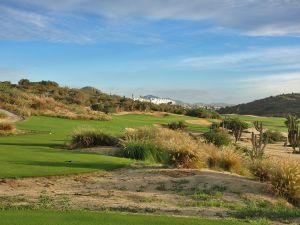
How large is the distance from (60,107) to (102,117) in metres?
5.47

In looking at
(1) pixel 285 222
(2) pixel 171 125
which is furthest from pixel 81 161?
(2) pixel 171 125

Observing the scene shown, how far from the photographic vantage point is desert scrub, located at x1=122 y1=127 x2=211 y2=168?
20.7 metres

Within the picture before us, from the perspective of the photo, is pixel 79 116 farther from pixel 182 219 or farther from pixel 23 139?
pixel 182 219

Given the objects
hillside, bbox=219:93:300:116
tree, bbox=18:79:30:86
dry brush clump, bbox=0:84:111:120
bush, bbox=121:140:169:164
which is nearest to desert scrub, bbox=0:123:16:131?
bush, bbox=121:140:169:164

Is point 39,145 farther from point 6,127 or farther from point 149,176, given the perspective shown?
point 149,176

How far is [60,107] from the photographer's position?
49.5m

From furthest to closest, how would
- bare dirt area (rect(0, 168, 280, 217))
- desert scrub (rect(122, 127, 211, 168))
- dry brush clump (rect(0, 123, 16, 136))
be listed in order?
dry brush clump (rect(0, 123, 16, 136))
desert scrub (rect(122, 127, 211, 168))
bare dirt area (rect(0, 168, 280, 217))

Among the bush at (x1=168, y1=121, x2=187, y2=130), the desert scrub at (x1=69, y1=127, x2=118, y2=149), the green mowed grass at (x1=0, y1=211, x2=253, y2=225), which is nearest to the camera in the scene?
the green mowed grass at (x1=0, y1=211, x2=253, y2=225)

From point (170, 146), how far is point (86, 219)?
38.4ft

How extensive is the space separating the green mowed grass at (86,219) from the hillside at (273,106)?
102m

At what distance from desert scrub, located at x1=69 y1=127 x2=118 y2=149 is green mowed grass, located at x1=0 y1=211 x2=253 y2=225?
50.4 ft

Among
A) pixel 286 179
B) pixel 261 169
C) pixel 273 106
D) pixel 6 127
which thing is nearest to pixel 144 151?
pixel 261 169

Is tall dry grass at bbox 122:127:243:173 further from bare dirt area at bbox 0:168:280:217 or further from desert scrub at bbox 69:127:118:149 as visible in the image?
desert scrub at bbox 69:127:118:149

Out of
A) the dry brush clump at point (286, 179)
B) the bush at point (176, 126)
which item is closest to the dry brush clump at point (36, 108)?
the bush at point (176, 126)
